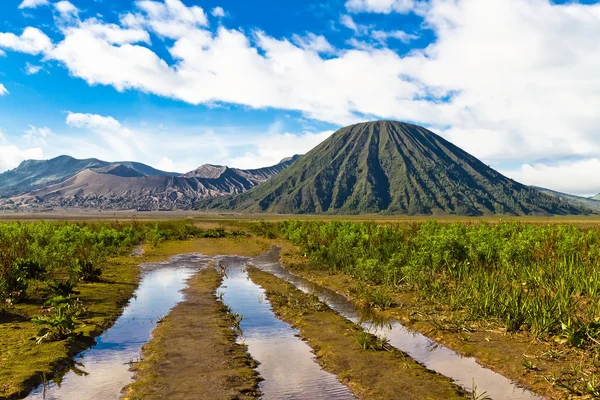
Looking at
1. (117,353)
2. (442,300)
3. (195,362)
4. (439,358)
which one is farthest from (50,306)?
(442,300)

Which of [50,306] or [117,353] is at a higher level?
[50,306]

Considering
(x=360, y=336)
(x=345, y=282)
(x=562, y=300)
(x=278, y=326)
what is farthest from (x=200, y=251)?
(x=562, y=300)

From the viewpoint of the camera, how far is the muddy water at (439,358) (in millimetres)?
9352

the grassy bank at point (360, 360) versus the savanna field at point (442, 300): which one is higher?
the savanna field at point (442, 300)

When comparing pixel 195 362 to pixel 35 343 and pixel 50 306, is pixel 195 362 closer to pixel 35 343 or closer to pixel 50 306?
pixel 35 343

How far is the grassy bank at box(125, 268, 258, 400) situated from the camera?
9.07 m

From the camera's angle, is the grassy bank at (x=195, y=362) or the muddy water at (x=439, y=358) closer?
the grassy bank at (x=195, y=362)

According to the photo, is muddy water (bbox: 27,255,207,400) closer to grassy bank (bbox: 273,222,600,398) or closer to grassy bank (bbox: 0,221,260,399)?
grassy bank (bbox: 0,221,260,399)

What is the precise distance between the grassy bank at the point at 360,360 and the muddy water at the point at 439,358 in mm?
608

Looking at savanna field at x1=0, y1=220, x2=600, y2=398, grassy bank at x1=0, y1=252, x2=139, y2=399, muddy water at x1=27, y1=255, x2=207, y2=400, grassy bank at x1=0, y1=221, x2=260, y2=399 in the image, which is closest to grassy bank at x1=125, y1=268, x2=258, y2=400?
muddy water at x1=27, y1=255, x2=207, y2=400

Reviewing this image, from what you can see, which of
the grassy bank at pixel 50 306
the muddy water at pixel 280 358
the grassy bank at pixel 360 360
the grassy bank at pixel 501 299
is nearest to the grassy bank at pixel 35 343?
the grassy bank at pixel 50 306

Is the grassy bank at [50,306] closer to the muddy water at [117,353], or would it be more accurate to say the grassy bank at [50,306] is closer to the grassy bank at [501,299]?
the muddy water at [117,353]

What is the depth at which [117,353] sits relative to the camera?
11.8 meters

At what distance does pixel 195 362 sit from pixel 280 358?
2.18 metres
